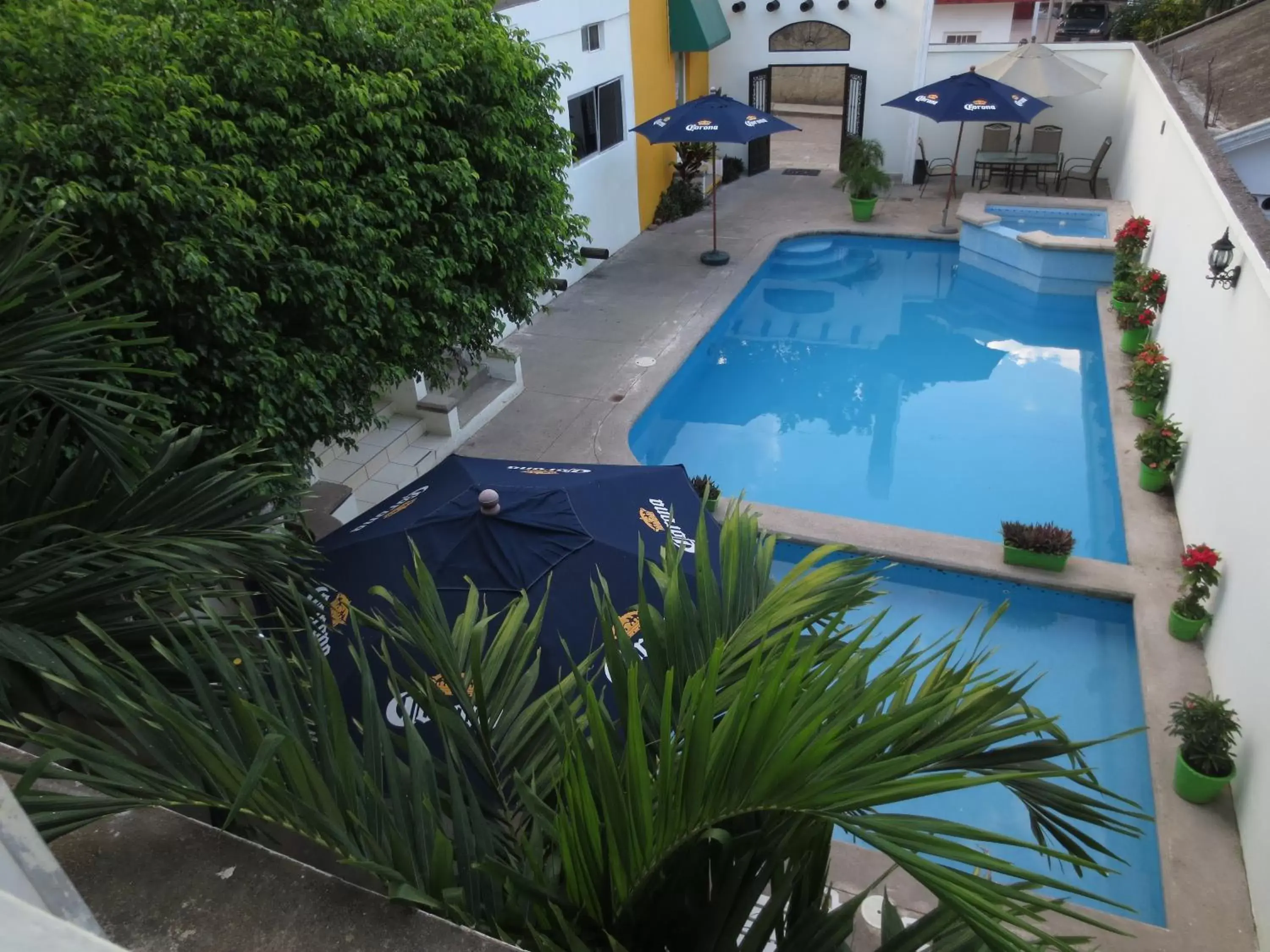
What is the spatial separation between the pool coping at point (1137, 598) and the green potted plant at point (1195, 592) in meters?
0.12

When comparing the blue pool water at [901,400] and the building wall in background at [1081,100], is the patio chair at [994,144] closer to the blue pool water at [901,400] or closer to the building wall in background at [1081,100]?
the building wall in background at [1081,100]

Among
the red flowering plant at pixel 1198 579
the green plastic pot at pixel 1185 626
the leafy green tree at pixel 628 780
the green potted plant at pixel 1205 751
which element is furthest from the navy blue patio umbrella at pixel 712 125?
the leafy green tree at pixel 628 780

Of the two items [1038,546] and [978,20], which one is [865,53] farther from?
[1038,546]

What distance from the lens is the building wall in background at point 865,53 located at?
17078mm

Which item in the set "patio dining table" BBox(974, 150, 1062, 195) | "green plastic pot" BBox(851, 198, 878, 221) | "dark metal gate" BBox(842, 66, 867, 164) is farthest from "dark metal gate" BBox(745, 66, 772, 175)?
"patio dining table" BBox(974, 150, 1062, 195)

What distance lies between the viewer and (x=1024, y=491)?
9.41 meters

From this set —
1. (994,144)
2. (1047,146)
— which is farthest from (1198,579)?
(994,144)

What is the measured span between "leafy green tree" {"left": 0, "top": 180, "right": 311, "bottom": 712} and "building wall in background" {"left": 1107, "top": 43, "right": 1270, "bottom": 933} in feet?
18.2

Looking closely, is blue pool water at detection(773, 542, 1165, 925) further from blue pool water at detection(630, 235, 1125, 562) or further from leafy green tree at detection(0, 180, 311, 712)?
leafy green tree at detection(0, 180, 311, 712)

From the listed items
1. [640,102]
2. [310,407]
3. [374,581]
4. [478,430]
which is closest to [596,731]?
[374,581]

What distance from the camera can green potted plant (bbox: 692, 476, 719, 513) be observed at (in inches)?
276

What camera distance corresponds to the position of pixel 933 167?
18250 mm

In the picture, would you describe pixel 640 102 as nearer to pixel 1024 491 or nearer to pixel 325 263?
pixel 1024 491

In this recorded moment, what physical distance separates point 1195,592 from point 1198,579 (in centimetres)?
13
